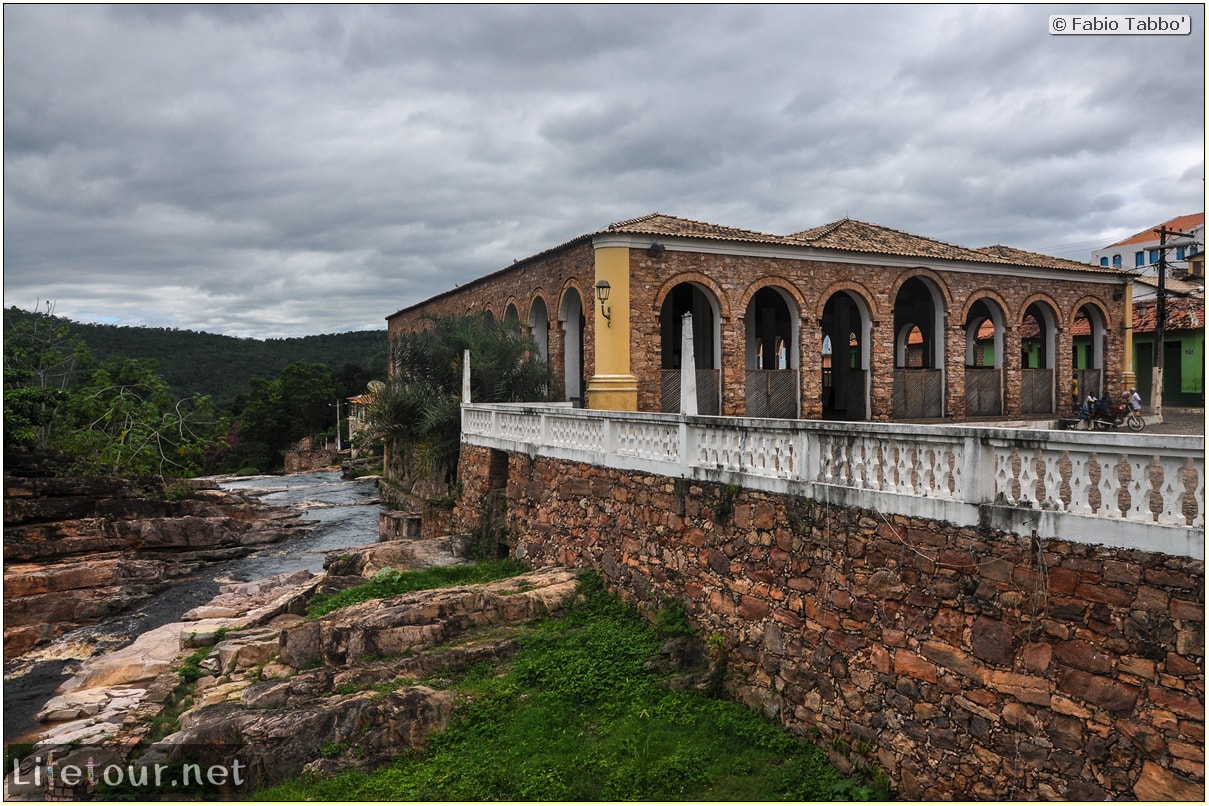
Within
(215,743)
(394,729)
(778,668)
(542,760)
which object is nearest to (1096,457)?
(778,668)

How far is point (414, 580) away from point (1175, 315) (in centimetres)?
2396

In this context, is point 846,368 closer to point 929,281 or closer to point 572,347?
point 929,281

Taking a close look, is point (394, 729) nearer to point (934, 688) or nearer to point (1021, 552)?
point (934, 688)

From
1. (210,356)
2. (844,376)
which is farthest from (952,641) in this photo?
(210,356)

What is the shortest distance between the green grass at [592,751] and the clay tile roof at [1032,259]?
52.6 feet

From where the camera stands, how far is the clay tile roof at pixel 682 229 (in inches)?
596

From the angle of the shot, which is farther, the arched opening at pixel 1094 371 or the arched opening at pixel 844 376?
the arched opening at pixel 1094 371

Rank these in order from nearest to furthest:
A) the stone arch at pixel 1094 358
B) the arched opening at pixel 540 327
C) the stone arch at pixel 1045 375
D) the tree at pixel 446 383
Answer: the tree at pixel 446 383
the arched opening at pixel 540 327
the stone arch at pixel 1045 375
the stone arch at pixel 1094 358

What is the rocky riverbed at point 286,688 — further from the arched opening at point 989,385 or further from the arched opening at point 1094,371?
the arched opening at point 1094,371

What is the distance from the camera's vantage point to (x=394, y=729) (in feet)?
22.9

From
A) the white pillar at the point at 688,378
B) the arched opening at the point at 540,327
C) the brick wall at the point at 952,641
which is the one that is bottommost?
the brick wall at the point at 952,641

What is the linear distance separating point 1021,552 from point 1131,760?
130 centimetres

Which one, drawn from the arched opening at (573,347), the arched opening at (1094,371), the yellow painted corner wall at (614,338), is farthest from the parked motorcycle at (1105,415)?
the arched opening at (573,347)

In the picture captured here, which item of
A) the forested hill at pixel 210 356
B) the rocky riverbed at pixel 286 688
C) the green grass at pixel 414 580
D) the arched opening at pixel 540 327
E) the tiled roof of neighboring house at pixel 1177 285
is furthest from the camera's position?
the forested hill at pixel 210 356
